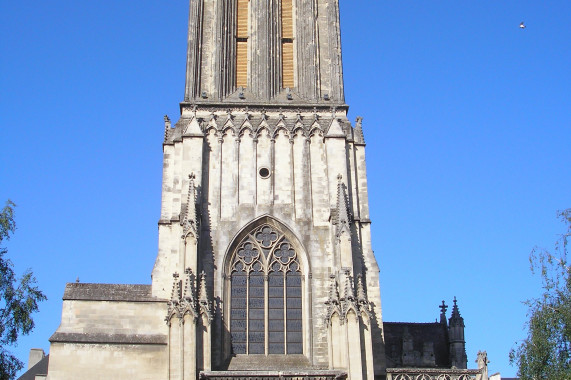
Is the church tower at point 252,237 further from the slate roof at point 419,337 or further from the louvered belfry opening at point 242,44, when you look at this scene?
the slate roof at point 419,337

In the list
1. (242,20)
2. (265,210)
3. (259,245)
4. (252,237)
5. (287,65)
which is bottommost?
(259,245)

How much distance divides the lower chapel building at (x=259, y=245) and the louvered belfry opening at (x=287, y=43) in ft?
0.23

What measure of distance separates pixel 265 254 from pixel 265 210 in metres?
1.61

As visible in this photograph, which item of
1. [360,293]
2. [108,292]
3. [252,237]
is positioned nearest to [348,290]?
[360,293]

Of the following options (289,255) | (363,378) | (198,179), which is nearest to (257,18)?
(198,179)

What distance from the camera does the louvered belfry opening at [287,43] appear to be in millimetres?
31625

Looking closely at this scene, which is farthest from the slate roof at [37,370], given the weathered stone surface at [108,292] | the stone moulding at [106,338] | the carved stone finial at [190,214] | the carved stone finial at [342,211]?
the carved stone finial at [342,211]

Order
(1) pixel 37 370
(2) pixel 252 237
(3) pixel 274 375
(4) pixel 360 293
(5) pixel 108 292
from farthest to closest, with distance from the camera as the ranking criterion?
1. (1) pixel 37 370
2. (2) pixel 252 237
3. (5) pixel 108 292
4. (4) pixel 360 293
5. (3) pixel 274 375

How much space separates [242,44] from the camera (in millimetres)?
32250

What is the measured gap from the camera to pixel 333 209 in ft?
90.7

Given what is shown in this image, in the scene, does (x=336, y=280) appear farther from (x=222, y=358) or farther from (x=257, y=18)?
(x=257, y=18)

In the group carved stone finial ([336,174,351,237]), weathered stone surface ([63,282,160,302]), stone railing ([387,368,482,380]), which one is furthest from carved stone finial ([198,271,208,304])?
stone railing ([387,368,482,380])

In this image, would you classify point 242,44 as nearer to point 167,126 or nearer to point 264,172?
point 167,126

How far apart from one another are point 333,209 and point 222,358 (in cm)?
641
